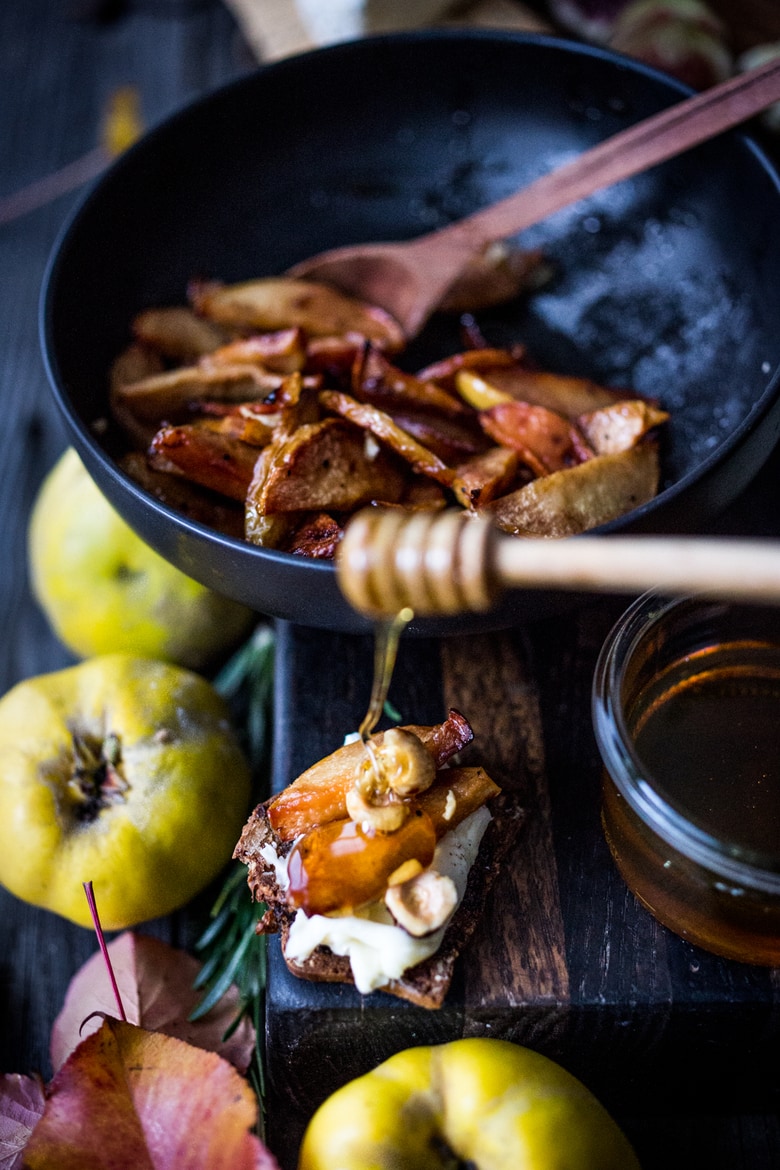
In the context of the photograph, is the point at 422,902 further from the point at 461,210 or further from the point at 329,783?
the point at 461,210

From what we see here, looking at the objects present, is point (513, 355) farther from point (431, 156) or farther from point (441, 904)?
point (441, 904)

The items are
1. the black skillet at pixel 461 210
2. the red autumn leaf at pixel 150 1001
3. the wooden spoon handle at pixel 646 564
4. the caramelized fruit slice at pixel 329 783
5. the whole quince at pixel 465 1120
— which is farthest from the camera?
the black skillet at pixel 461 210

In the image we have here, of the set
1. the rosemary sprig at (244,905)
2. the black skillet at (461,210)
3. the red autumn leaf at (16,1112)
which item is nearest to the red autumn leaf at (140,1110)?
the red autumn leaf at (16,1112)

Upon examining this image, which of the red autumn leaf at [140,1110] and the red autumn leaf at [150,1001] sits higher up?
the red autumn leaf at [140,1110]

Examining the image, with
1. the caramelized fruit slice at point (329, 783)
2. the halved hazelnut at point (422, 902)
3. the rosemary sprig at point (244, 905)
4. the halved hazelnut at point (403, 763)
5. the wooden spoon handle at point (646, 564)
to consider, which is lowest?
the rosemary sprig at point (244, 905)

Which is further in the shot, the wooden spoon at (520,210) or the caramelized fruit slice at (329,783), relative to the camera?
the wooden spoon at (520,210)

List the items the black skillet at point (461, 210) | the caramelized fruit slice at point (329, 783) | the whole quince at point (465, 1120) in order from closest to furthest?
the whole quince at point (465, 1120), the caramelized fruit slice at point (329, 783), the black skillet at point (461, 210)

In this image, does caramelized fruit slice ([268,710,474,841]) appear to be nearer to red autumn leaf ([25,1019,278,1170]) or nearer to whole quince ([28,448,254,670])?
red autumn leaf ([25,1019,278,1170])

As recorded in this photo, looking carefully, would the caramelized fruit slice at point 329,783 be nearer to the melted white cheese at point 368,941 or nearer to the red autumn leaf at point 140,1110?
the melted white cheese at point 368,941
